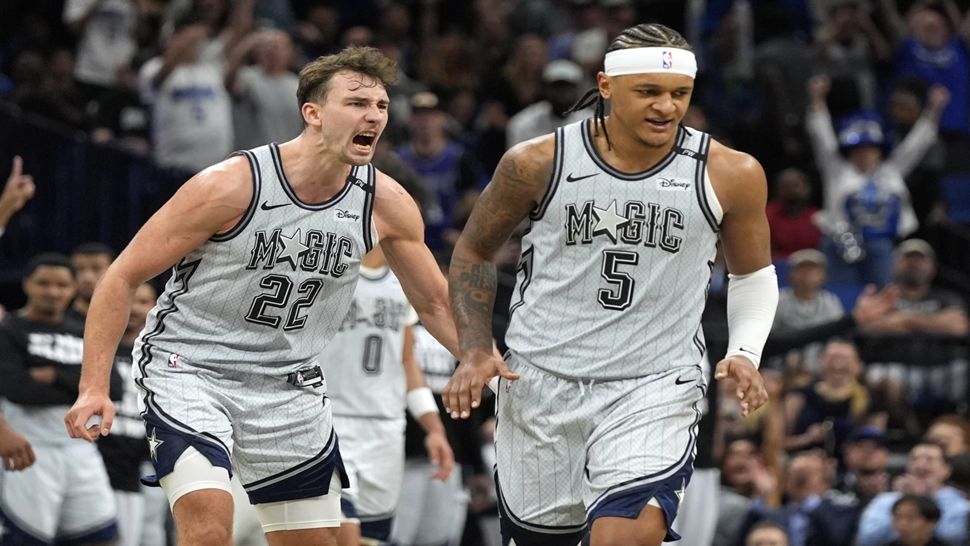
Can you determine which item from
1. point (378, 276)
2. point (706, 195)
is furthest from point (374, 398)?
point (706, 195)

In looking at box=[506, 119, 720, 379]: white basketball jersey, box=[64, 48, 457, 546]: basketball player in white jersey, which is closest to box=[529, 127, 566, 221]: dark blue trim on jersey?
box=[506, 119, 720, 379]: white basketball jersey

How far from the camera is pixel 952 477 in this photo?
11430 millimetres

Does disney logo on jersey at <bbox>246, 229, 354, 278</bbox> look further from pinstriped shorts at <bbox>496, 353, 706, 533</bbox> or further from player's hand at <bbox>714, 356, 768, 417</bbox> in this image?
player's hand at <bbox>714, 356, 768, 417</bbox>

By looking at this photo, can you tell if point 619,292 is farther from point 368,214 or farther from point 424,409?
point 424,409

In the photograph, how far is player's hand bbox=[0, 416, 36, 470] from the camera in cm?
906

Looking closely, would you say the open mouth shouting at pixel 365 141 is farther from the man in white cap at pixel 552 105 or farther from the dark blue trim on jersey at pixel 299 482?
the man in white cap at pixel 552 105

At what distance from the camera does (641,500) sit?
6172 millimetres

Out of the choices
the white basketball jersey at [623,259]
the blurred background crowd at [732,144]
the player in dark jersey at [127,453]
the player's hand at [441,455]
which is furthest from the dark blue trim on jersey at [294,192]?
the player in dark jersey at [127,453]

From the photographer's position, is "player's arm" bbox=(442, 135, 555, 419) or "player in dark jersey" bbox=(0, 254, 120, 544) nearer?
"player's arm" bbox=(442, 135, 555, 419)

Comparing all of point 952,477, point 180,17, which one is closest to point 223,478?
point 952,477

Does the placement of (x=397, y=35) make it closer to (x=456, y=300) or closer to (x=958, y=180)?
(x=958, y=180)

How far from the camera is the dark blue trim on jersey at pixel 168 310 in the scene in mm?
6586

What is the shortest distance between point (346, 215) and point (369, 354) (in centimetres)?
257

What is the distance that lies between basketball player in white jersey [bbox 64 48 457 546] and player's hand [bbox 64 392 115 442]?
0.4 inches
